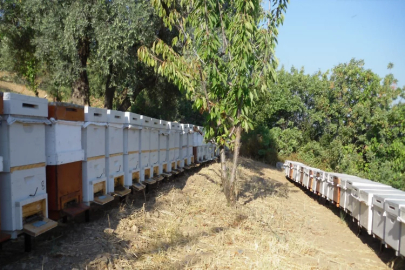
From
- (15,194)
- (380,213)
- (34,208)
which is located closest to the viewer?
(15,194)

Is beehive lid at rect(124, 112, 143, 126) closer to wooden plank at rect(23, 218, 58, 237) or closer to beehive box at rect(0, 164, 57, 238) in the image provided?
beehive box at rect(0, 164, 57, 238)

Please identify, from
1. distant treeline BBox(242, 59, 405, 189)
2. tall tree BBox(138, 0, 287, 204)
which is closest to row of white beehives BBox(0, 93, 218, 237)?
tall tree BBox(138, 0, 287, 204)

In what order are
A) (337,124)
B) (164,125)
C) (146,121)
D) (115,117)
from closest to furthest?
1. (115,117)
2. (146,121)
3. (164,125)
4. (337,124)

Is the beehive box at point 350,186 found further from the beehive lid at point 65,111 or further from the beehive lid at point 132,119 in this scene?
the beehive lid at point 65,111

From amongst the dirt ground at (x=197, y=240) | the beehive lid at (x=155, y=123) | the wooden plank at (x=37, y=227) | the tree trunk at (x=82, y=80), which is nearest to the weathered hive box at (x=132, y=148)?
the dirt ground at (x=197, y=240)

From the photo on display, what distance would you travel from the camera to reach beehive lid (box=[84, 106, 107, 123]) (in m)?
6.40

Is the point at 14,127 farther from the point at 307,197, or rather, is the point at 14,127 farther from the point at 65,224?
the point at 307,197

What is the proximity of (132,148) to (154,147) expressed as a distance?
153cm

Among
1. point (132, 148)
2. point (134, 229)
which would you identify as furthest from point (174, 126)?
point (134, 229)

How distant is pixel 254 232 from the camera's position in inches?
294

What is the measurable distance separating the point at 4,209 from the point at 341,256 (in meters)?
6.13

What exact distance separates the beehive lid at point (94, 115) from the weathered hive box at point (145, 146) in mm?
1897

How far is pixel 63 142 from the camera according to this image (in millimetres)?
5707

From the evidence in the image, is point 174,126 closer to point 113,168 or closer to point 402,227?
point 113,168
